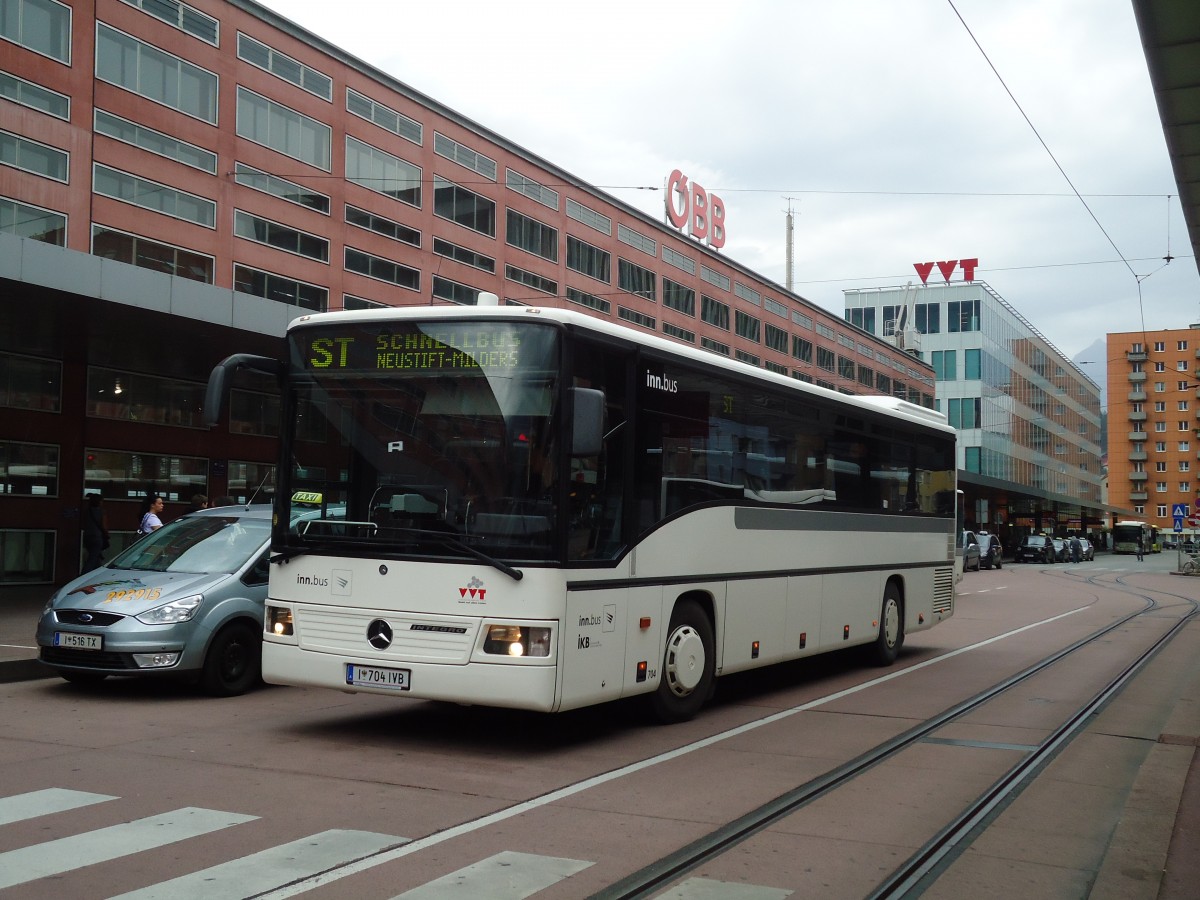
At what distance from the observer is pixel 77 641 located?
10812 millimetres

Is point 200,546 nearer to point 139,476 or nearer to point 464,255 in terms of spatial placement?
point 139,476

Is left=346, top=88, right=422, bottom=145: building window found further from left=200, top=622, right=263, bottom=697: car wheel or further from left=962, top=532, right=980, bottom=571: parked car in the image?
left=200, top=622, right=263, bottom=697: car wheel

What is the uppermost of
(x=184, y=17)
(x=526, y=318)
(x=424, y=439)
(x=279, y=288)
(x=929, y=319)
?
(x=929, y=319)

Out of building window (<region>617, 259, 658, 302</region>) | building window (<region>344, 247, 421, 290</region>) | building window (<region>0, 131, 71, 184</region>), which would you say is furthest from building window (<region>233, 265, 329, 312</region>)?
building window (<region>617, 259, 658, 302</region>)

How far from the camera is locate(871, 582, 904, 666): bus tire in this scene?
48.6 ft

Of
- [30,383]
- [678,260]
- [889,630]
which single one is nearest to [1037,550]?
[678,260]

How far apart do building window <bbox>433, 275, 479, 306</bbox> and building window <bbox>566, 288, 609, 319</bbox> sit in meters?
6.97

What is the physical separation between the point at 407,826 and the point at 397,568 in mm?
2542

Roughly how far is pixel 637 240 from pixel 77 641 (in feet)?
166

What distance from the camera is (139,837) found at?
237 inches

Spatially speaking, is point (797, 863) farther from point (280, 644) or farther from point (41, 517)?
point (41, 517)

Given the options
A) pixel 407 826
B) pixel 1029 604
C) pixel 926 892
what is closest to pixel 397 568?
pixel 407 826

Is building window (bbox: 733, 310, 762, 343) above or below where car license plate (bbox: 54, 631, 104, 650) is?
above

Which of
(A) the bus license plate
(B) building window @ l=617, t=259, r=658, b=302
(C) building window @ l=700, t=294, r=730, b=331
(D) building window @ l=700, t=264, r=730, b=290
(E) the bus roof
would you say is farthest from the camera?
(D) building window @ l=700, t=264, r=730, b=290
